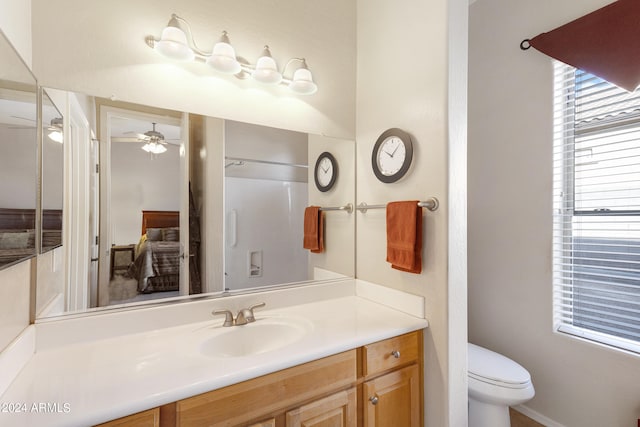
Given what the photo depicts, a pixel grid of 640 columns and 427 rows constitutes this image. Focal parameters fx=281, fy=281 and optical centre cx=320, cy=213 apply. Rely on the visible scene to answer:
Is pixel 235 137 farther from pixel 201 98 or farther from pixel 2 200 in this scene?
pixel 2 200

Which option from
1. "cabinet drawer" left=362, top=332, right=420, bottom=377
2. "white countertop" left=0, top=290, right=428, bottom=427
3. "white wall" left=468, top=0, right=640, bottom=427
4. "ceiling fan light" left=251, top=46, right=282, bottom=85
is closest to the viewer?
"white countertop" left=0, top=290, right=428, bottom=427

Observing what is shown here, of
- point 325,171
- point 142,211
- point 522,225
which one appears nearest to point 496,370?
point 522,225

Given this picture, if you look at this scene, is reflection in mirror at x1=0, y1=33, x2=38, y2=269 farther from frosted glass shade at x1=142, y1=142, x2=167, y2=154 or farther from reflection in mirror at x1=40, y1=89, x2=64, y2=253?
frosted glass shade at x1=142, y1=142, x2=167, y2=154

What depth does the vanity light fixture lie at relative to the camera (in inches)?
43.1

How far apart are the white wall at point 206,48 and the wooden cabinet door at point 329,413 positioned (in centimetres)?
122

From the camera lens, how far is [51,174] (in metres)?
0.96

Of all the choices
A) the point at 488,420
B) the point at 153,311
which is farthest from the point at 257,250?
the point at 488,420

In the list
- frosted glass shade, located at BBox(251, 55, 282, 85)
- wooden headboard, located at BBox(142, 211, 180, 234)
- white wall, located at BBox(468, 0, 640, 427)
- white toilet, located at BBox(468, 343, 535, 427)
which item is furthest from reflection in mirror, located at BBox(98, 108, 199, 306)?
white wall, located at BBox(468, 0, 640, 427)

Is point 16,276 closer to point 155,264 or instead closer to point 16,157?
point 16,157

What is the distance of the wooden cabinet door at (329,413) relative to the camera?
92 centimetres

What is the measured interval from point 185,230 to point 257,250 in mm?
362

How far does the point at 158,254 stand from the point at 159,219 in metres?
0.15

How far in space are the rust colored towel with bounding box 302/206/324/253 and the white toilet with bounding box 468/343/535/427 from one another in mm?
1076

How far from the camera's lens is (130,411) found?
0.66 metres
